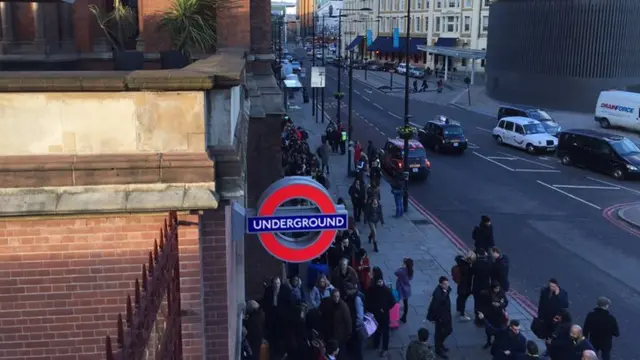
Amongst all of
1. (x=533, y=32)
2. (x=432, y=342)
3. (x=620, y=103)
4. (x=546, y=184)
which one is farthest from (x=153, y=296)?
(x=533, y=32)

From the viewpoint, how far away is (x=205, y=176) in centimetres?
541

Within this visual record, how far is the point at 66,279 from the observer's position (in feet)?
17.7

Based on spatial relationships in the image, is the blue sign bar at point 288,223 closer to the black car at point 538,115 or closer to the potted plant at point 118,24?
the potted plant at point 118,24

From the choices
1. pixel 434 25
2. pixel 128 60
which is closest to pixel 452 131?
pixel 128 60

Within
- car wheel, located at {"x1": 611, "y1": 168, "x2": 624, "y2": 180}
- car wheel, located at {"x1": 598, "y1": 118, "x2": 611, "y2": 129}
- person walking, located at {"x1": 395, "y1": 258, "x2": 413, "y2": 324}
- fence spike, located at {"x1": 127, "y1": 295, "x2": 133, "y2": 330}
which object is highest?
fence spike, located at {"x1": 127, "y1": 295, "x2": 133, "y2": 330}

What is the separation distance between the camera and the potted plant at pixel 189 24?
11453 millimetres

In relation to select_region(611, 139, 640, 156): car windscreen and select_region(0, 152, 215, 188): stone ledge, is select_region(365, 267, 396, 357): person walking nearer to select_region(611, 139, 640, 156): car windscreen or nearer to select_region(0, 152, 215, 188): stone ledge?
select_region(0, 152, 215, 188): stone ledge

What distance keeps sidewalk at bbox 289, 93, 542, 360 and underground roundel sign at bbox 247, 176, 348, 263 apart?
477 centimetres

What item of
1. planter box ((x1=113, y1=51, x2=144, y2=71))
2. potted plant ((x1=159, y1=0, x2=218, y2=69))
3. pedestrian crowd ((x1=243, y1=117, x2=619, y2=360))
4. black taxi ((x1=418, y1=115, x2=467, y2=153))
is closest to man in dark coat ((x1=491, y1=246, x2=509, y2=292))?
pedestrian crowd ((x1=243, y1=117, x2=619, y2=360))

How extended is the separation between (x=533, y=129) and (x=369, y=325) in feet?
82.6

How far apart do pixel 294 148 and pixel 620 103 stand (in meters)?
23.6

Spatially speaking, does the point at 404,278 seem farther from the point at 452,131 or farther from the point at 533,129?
the point at 533,129

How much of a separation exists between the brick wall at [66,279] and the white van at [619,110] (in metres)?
37.1

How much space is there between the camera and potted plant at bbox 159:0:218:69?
37.6ft
